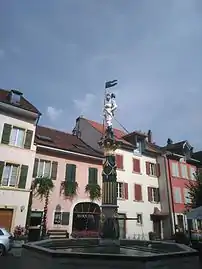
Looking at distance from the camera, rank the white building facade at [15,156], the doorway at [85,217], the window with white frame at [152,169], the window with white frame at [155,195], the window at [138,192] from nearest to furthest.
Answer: the white building facade at [15,156] → the doorway at [85,217] → the window at [138,192] → the window with white frame at [155,195] → the window with white frame at [152,169]

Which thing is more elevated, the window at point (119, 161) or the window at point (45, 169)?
the window at point (119, 161)

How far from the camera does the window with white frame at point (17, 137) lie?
69.3 feet

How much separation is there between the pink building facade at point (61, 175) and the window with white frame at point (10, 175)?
1.81 meters

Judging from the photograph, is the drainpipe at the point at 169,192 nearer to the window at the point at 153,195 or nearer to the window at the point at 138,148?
the window at the point at 153,195

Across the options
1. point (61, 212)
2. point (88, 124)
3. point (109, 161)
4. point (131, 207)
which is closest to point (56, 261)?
point (109, 161)

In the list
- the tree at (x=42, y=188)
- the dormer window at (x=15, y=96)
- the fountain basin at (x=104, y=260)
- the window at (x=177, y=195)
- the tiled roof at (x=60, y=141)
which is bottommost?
the fountain basin at (x=104, y=260)

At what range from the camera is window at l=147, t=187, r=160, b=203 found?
2957 cm

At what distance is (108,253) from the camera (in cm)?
495

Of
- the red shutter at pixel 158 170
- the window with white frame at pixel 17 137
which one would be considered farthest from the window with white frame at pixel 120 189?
the window with white frame at pixel 17 137

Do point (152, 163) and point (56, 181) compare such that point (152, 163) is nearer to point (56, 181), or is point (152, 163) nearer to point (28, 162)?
point (56, 181)

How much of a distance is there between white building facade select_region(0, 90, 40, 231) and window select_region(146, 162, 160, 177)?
15.1 m

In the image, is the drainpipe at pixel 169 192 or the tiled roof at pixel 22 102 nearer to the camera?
the tiled roof at pixel 22 102

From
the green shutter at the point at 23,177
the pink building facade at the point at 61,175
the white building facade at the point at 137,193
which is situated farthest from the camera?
the white building facade at the point at 137,193

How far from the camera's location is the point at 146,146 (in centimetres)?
3178
